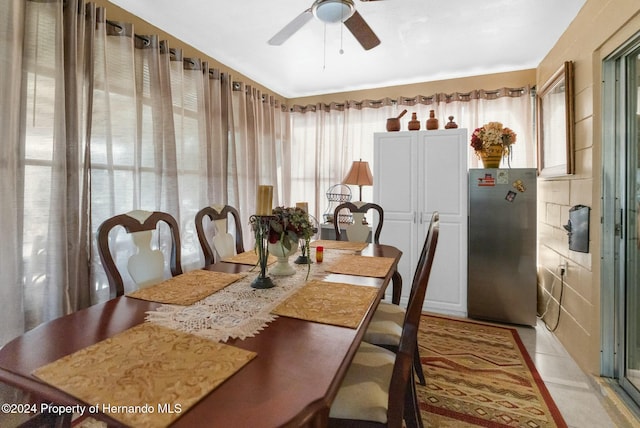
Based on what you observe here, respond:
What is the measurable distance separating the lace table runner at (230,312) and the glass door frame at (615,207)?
75.7 inches

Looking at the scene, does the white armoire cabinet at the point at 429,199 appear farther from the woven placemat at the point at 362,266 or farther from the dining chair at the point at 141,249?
the dining chair at the point at 141,249

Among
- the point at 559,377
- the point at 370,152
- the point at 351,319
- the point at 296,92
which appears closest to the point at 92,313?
the point at 351,319

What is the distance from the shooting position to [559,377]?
2.12 m

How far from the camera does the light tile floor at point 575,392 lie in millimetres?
1708

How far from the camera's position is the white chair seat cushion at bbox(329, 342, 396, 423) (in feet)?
3.54

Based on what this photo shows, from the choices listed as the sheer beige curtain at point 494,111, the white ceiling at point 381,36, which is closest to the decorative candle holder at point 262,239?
the white ceiling at point 381,36

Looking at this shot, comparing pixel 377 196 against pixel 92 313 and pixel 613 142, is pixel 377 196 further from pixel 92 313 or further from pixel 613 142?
pixel 92 313

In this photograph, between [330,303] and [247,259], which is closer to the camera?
[330,303]

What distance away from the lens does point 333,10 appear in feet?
6.07

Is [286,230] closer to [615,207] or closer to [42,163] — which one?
[42,163]

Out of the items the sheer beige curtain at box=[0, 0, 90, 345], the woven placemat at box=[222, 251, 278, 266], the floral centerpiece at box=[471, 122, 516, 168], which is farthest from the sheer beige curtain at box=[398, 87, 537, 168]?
the sheer beige curtain at box=[0, 0, 90, 345]

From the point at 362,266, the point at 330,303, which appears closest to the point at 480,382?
the point at 362,266

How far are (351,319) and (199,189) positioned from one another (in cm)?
236

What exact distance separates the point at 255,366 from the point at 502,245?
9.43 feet
